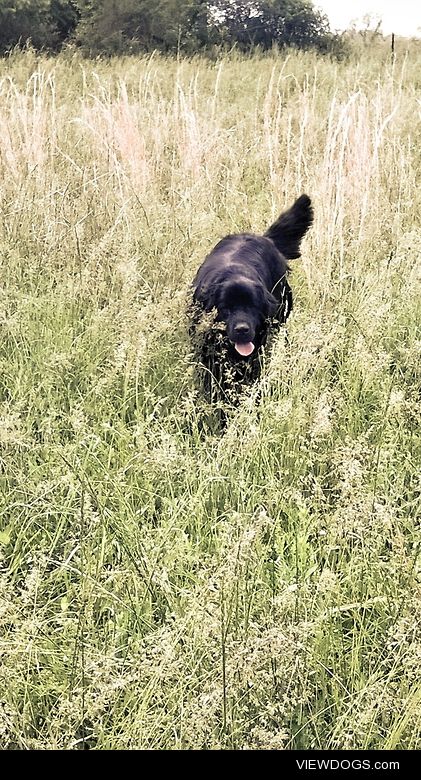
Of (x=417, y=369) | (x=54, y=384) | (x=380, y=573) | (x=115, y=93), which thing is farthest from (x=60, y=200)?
(x=115, y=93)

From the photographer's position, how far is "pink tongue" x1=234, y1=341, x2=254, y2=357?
2.83 metres

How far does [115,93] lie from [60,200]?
435 centimetres

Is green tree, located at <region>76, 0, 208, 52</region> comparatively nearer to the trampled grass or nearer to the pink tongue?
the trampled grass

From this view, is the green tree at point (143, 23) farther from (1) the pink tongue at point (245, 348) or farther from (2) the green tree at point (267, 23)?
(1) the pink tongue at point (245, 348)

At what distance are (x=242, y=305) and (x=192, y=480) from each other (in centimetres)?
110

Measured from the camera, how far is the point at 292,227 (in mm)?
3768

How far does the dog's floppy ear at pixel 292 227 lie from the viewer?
12.2ft

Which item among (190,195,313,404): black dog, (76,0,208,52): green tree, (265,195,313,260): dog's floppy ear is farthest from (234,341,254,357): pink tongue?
(76,0,208,52): green tree

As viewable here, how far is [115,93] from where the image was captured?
7.84 m

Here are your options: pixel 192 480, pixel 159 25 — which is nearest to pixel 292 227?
pixel 192 480

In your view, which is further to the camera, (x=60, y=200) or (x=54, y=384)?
(x=60, y=200)

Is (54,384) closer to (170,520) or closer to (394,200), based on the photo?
(170,520)

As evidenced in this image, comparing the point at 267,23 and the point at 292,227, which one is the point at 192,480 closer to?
the point at 292,227

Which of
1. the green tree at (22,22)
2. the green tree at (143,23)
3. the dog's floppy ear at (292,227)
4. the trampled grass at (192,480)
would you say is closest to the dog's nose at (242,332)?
the trampled grass at (192,480)
